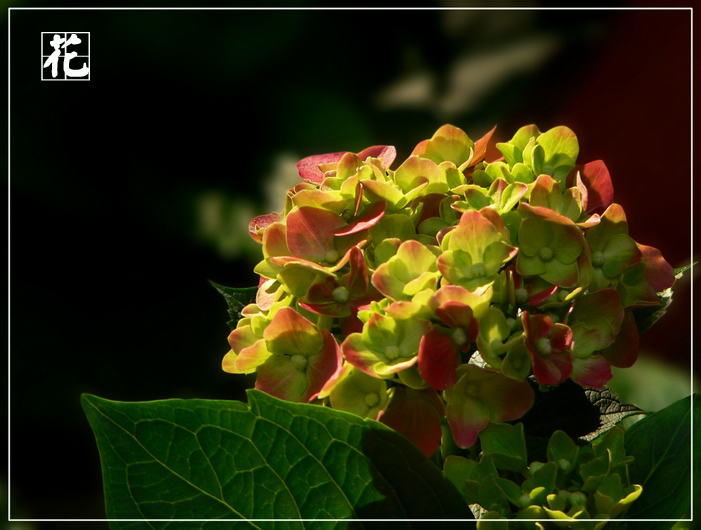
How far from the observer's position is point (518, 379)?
1.32ft

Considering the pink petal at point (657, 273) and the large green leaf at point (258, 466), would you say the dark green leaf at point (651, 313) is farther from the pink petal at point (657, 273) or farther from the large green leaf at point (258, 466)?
the large green leaf at point (258, 466)

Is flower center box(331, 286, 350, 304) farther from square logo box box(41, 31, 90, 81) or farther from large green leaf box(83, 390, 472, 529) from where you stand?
square logo box box(41, 31, 90, 81)

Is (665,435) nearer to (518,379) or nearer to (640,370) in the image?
(518,379)

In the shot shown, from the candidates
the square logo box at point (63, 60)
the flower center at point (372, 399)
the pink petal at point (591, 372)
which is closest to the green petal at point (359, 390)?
the flower center at point (372, 399)

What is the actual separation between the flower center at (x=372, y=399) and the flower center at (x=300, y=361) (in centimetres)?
4

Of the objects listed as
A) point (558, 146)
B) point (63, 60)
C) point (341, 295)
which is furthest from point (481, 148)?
point (63, 60)

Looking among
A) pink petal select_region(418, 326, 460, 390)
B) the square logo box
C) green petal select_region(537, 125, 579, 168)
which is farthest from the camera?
the square logo box

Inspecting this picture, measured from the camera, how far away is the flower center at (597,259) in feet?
1.48

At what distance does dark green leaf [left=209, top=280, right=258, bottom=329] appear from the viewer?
562 mm

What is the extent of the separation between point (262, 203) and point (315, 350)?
40.8 inches

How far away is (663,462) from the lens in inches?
17.2

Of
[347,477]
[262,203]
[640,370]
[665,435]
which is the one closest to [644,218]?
[640,370]

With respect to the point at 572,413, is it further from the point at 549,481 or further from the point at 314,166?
the point at 314,166

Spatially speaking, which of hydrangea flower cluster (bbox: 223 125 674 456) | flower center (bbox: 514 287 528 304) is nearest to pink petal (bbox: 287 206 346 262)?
hydrangea flower cluster (bbox: 223 125 674 456)
